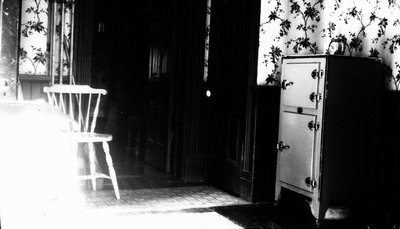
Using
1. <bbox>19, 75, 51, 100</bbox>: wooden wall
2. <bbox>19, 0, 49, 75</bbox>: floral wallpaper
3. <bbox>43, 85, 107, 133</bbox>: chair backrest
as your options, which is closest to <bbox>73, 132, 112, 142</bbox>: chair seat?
<bbox>43, 85, 107, 133</bbox>: chair backrest

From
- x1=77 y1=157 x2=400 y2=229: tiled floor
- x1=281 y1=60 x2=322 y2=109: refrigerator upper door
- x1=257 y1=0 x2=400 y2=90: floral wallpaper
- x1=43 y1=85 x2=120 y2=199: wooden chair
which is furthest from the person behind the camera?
x1=43 y1=85 x2=120 y2=199: wooden chair

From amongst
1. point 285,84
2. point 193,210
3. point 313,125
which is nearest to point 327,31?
point 285,84

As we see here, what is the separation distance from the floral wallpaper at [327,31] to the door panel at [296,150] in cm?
52

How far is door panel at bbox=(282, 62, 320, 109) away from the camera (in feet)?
11.9

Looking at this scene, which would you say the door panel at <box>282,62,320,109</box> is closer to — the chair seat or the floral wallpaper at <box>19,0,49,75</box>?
the chair seat

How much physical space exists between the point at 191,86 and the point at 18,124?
3.08 metres

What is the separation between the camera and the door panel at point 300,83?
362cm

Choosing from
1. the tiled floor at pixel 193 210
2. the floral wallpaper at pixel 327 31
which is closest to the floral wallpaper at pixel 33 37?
the tiled floor at pixel 193 210

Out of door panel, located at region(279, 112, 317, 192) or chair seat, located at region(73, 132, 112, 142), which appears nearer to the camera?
door panel, located at region(279, 112, 317, 192)

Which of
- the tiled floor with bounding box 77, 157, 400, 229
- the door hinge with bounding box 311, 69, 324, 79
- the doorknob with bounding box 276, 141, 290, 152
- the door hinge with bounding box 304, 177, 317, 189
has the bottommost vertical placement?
the tiled floor with bounding box 77, 157, 400, 229

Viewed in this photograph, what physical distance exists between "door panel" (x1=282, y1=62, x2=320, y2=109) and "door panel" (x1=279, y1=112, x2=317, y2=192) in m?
0.10

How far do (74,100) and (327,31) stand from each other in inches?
96.4

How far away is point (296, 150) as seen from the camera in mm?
3803

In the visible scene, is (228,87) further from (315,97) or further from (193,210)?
(193,210)
